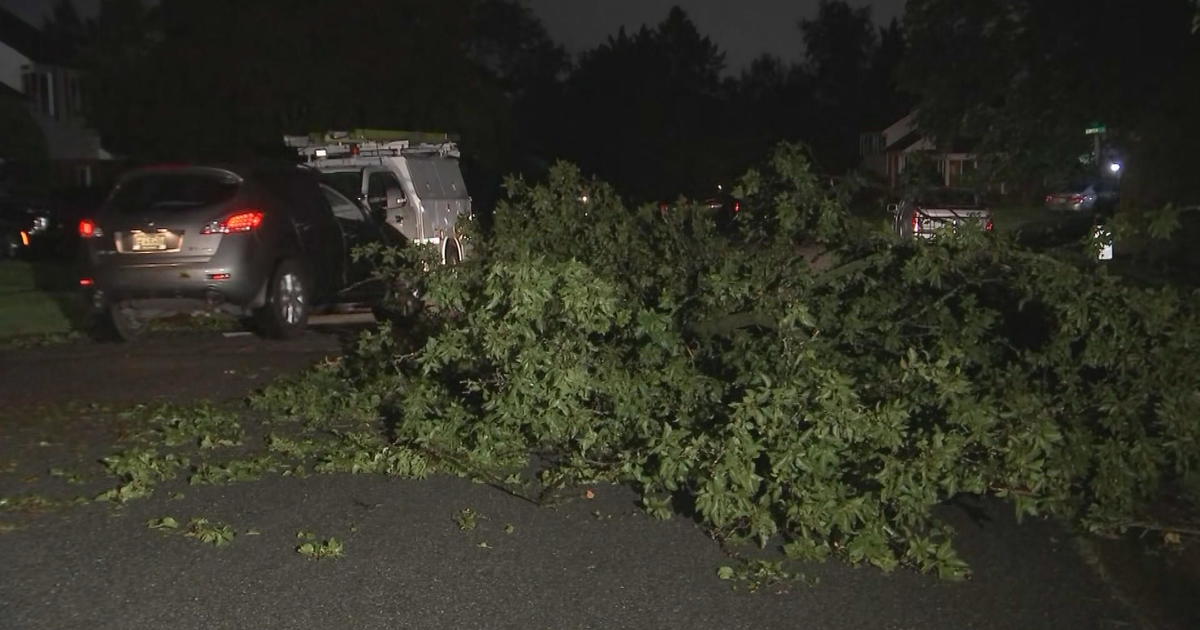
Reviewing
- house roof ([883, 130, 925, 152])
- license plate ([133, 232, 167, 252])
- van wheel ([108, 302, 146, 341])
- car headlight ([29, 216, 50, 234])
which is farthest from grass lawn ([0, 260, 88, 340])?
house roof ([883, 130, 925, 152])

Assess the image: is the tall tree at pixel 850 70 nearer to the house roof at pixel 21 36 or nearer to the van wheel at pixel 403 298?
the house roof at pixel 21 36

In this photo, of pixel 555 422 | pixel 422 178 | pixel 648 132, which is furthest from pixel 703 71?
pixel 555 422

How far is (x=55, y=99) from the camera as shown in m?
52.3

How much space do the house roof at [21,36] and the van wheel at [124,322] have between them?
4214 centimetres

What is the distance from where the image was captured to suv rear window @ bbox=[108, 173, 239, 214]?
12.9 meters

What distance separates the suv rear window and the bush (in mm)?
3984

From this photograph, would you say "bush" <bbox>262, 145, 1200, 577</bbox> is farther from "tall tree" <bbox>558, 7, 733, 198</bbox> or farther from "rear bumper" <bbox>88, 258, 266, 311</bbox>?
"tall tree" <bbox>558, 7, 733, 198</bbox>

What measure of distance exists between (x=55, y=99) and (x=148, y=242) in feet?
142

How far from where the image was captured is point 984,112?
87.9 feet

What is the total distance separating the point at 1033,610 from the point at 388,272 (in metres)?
5.25

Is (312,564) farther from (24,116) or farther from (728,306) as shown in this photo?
(24,116)

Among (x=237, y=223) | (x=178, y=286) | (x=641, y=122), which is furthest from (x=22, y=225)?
(x=641, y=122)

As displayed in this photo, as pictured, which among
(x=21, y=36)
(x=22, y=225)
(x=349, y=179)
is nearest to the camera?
(x=349, y=179)

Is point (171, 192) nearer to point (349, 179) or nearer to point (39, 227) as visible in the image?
point (349, 179)
